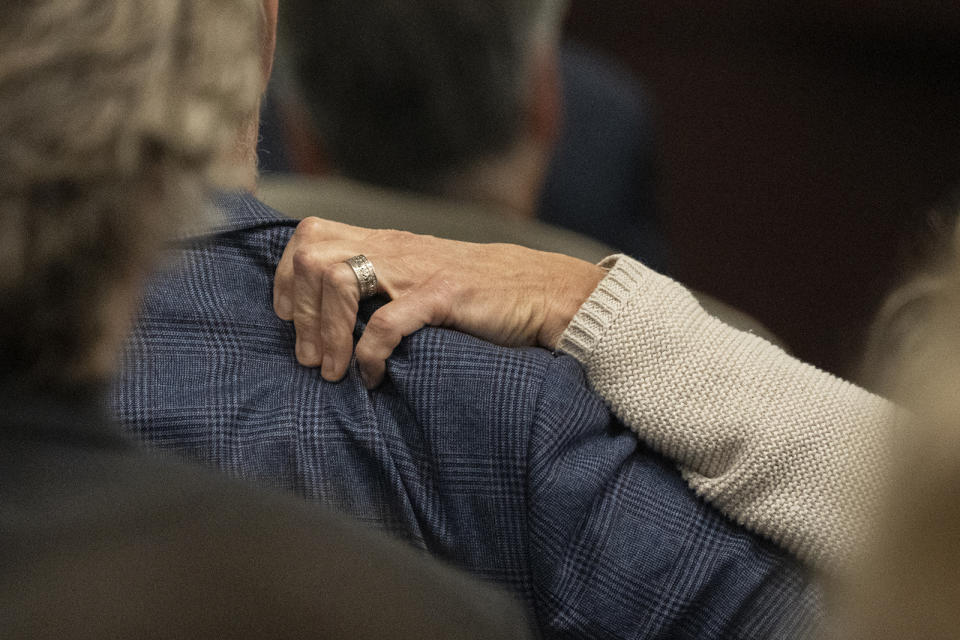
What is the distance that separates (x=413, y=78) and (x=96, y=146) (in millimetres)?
812

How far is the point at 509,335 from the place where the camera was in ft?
2.72

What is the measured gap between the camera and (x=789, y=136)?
2805 mm

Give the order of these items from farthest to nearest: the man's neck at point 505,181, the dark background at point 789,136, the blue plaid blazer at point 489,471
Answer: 1. the dark background at point 789,136
2. the man's neck at point 505,181
3. the blue plaid blazer at point 489,471

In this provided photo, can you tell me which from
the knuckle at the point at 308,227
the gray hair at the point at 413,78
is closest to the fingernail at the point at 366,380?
the knuckle at the point at 308,227

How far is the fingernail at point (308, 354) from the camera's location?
30.6 inches

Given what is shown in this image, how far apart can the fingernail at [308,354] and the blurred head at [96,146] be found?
275 millimetres

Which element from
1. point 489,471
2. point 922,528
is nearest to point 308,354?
point 489,471

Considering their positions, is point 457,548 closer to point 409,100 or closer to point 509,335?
point 509,335

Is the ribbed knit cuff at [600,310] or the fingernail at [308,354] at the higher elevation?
the ribbed knit cuff at [600,310]

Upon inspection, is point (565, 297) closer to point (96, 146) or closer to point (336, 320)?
point (336, 320)

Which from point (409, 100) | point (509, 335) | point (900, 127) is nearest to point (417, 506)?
point (509, 335)

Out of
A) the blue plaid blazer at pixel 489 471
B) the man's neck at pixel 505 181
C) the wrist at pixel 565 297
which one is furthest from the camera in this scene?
the man's neck at pixel 505 181

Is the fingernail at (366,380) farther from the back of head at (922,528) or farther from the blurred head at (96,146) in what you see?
the back of head at (922,528)

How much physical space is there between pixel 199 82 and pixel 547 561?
0.45 m
